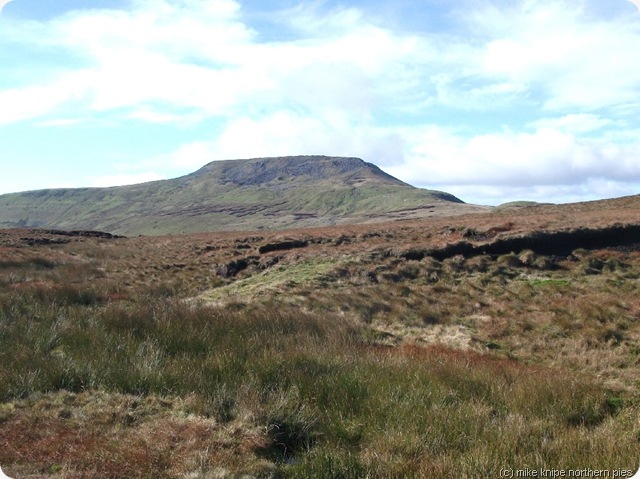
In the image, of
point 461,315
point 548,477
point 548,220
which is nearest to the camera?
point 548,477

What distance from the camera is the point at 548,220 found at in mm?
30656

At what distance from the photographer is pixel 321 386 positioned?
7039 millimetres

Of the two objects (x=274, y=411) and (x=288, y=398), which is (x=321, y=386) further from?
(x=274, y=411)

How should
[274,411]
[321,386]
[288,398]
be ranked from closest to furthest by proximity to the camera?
[274,411] → [288,398] → [321,386]

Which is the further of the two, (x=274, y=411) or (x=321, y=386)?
(x=321, y=386)

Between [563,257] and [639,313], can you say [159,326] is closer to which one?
[639,313]

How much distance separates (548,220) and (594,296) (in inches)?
594

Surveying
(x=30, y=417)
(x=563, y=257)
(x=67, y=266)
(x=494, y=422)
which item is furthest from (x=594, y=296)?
(x=67, y=266)

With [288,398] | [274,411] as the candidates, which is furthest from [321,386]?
[274,411]

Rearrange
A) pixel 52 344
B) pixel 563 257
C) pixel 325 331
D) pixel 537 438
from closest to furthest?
pixel 537 438 → pixel 52 344 → pixel 325 331 → pixel 563 257

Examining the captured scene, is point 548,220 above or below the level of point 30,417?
above

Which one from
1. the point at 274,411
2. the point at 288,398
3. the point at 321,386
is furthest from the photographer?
the point at 321,386

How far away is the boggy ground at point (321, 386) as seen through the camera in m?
5.05

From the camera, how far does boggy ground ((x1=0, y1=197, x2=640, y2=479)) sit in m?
5.05
